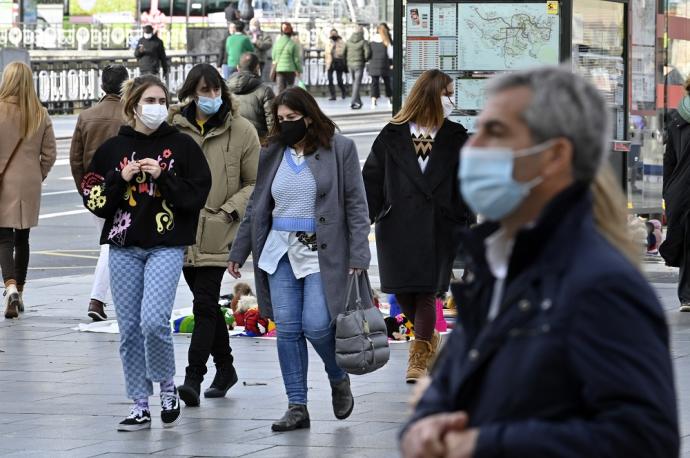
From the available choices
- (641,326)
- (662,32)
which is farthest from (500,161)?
(662,32)

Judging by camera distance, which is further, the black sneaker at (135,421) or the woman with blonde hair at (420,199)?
the woman with blonde hair at (420,199)

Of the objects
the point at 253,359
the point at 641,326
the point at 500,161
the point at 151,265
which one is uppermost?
the point at 500,161

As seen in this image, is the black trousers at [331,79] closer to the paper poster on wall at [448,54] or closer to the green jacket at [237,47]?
the green jacket at [237,47]

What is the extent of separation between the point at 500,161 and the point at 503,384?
39cm

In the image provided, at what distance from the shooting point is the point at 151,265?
7539 mm

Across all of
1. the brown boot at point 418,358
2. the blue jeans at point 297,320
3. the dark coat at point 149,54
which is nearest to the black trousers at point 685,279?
the brown boot at point 418,358

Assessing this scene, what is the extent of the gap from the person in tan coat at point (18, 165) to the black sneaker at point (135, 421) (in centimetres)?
472

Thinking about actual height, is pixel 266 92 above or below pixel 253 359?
above

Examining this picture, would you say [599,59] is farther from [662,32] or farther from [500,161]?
[500,161]

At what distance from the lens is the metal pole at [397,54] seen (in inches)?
519

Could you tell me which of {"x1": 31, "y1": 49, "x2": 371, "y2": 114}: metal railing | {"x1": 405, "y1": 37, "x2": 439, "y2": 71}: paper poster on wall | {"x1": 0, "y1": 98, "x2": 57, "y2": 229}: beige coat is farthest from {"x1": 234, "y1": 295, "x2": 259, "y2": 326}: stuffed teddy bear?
{"x1": 31, "y1": 49, "x2": 371, "y2": 114}: metal railing

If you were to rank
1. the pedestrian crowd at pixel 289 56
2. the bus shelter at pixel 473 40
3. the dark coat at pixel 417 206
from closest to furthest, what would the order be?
the dark coat at pixel 417 206 < the bus shelter at pixel 473 40 < the pedestrian crowd at pixel 289 56

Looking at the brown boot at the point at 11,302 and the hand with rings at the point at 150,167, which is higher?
the hand with rings at the point at 150,167

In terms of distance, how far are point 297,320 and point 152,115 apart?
123 centimetres
